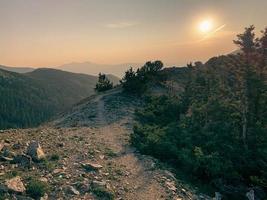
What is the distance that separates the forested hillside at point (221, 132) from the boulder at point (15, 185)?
53.1 feet

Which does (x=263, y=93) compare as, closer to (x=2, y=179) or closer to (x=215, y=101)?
(x=215, y=101)

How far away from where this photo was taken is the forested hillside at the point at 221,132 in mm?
33250

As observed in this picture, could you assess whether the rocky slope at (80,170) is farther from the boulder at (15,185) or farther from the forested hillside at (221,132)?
the forested hillside at (221,132)

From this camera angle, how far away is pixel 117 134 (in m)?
42.3

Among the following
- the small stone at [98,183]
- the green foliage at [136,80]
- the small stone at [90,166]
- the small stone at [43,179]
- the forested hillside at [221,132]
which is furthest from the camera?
the green foliage at [136,80]

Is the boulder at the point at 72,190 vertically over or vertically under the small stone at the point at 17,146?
under

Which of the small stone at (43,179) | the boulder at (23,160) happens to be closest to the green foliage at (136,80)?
the boulder at (23,160)

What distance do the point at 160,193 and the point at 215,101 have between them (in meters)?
23.1

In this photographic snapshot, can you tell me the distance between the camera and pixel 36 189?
21.4 metres

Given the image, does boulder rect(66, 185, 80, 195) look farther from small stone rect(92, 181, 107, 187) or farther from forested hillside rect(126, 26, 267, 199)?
forested hillside rect(126, 26, 267, 199)

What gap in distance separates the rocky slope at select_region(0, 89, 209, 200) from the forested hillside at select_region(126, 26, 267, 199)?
3.56 meters

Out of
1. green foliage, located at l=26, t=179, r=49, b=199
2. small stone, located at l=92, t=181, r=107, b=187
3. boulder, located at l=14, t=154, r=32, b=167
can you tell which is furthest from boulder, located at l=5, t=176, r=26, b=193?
small stone, located at l=92, t=181, r=107, b=187

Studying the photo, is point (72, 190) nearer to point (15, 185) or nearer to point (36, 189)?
point (36, 189)

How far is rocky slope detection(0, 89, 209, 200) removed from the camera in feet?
73.6
